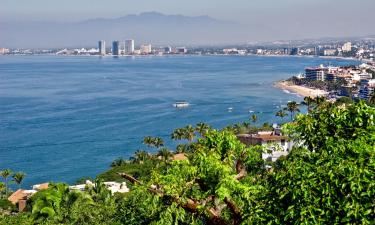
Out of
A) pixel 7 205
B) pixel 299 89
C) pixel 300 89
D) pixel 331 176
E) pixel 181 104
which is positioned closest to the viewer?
pixel 331 176

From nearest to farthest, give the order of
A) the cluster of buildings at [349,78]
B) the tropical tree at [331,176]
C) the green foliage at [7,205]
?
1. the tropical tree at [331,176]
2. the green foliage at [7,205]
3. the cluster of buildings at [349,78]

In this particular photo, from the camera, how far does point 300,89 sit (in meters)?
89.5

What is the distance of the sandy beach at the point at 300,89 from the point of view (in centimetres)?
8388

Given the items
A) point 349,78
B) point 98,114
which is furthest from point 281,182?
point 349,78

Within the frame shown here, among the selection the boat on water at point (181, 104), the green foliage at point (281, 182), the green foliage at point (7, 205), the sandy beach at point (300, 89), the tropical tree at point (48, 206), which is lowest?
the green foliage at point (7, 205)

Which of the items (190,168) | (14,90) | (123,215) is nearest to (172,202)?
(190,168)

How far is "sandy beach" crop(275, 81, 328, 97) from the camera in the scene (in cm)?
8388

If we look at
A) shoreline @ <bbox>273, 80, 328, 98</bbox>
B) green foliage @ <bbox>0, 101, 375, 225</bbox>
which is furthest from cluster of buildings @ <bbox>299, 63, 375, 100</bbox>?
green foliage @ <bbox>0, 101, 375, 225</bbox>

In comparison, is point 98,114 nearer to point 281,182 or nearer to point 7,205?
point 7,205

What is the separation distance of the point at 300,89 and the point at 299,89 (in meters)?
0.39

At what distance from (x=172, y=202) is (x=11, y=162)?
41099mm

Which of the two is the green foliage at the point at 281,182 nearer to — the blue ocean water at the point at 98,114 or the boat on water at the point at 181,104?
the blue ocean water at the point at 98,114

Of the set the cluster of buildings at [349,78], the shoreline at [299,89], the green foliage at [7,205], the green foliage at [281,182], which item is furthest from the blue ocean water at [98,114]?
the green foliage at [281,182]

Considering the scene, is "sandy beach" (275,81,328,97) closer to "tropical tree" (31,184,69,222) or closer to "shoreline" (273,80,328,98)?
"shoreline" (273,80,328,98)
